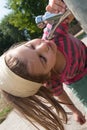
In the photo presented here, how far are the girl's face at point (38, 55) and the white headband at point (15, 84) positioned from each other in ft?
0.37

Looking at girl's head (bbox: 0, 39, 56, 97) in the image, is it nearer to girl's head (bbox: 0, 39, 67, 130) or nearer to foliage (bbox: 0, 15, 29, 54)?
girl's head (bbox: 0, 39, 67, 130)

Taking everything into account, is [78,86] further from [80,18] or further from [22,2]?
[22,2]

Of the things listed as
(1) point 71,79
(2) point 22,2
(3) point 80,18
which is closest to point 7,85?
(1) point 71,79

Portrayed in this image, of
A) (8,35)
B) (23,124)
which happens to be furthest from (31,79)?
(8,35)

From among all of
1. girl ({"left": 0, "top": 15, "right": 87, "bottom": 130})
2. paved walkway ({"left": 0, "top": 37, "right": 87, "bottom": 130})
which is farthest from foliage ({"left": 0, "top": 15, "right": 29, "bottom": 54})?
girl ({"left": 0, "top": 15, "right": 87, "bottom": 130})

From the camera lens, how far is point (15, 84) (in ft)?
9.08

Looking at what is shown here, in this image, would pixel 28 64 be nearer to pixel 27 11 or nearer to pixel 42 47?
pixel 42 47

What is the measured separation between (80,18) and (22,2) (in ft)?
93.9

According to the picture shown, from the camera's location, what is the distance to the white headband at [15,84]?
8.99 ft

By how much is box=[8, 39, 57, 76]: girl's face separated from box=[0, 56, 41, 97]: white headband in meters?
0.11

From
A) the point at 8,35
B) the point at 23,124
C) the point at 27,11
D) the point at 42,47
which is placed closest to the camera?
the point at 42,47

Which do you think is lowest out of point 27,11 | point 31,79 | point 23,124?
point 27,11

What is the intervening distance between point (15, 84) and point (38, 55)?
0.32 metres

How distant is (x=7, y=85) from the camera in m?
2.81
